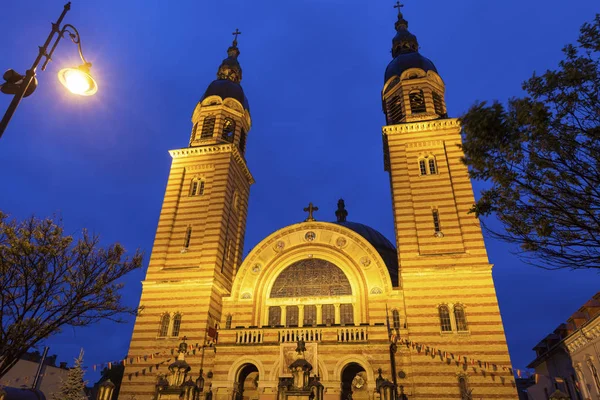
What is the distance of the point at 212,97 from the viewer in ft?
111

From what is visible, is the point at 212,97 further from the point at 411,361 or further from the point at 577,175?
the point at 577,175

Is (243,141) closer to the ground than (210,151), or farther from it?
farther from it

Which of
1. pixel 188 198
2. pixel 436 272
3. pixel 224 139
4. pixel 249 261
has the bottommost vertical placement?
pixel 436 272

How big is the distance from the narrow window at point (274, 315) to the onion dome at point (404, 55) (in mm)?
20191

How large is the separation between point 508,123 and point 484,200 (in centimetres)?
194

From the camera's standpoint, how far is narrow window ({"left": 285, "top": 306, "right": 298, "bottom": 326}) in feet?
83.2

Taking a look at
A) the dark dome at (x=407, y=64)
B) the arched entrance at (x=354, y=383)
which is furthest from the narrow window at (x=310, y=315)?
the dark dome at (x=407, y=64)

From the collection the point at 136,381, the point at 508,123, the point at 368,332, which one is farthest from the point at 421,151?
the point at 136,381

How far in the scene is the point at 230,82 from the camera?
35.7m

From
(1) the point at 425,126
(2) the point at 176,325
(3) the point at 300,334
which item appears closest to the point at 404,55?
(1) the point at 425,126

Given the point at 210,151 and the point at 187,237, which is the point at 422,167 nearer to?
the point at 210,151

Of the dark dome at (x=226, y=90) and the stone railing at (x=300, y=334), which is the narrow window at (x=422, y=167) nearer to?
the stone railing at (x=300, y=334)

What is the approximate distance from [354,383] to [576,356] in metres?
12.9

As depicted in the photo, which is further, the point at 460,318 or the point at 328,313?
the point at 328,313
